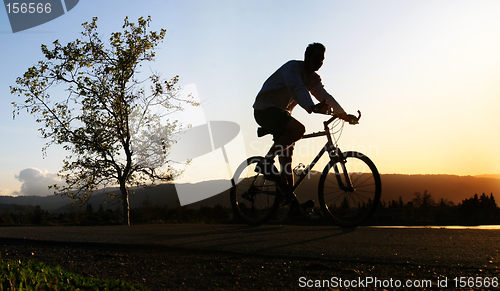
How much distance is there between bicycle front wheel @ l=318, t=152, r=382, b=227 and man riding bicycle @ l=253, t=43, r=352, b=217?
0.48 metres

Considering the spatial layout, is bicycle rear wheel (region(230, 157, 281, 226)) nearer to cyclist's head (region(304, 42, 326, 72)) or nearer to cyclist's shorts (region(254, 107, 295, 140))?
cyclist's shorts (region(254, 107, 295, 140))

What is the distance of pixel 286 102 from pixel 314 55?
0.68 metres

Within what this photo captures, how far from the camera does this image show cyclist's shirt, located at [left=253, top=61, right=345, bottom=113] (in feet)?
15.4

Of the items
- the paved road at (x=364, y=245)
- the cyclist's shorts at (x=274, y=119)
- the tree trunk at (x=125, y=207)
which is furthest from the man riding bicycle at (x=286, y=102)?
the tree trunk at (x=125, y=207)

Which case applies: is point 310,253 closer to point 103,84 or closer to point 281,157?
point 281,157

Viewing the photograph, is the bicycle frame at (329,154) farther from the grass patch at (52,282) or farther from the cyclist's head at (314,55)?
the grass patch at (52,282)

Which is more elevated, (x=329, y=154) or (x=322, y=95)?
(x=322, y=95)

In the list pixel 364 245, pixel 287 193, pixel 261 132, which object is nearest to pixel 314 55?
pixel 261 132

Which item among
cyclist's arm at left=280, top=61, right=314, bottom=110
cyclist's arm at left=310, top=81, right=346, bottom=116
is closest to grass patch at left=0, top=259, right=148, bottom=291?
cyclist's arm at left=280, top=61, right=314, bottom=110

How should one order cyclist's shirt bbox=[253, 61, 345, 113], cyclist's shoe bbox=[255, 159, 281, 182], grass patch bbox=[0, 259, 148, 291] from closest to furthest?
grass patch bbox=[0, 259, 148, 291], cyclist's shirt bbox=[253, 61, 345, 113], cyclist's shoe bbox=[255, 159, 281, 182]

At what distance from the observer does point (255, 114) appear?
5.18 meters

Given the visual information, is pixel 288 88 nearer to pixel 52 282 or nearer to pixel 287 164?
pixel 287 164

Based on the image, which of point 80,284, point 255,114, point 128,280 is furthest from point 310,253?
point 255,114

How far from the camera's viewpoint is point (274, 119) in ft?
16.1
